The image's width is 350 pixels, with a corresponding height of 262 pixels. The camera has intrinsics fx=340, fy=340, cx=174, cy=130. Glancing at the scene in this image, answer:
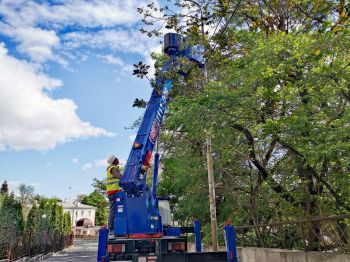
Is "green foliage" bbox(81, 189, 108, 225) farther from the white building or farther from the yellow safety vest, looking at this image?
the yellow safety vest

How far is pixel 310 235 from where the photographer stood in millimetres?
7980

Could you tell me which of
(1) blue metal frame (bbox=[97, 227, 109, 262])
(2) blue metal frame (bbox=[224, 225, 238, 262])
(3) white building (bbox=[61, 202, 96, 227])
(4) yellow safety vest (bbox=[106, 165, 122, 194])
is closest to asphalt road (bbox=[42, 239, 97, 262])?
(4) yellow safety vest (bbox=[106, 165, 122, 194])

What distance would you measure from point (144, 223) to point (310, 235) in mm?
4665

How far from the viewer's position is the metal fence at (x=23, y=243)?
15.2 m

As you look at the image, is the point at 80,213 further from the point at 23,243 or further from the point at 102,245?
the point at 102,245

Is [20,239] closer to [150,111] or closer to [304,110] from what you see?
[150,111]

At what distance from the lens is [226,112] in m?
8.90

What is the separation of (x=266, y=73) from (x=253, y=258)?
5.68 meters

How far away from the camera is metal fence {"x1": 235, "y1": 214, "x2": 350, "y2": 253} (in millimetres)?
6684

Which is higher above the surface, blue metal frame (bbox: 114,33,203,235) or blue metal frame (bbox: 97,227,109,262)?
blue metal frame (bbox: 114,33,203,235)

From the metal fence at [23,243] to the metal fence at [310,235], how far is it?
10.5 m

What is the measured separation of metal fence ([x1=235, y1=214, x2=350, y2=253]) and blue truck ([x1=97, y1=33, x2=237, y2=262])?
5.83 ft

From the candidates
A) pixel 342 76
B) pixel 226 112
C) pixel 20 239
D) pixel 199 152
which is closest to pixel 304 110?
pixel 342 76

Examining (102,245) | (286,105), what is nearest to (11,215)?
(102,245)
